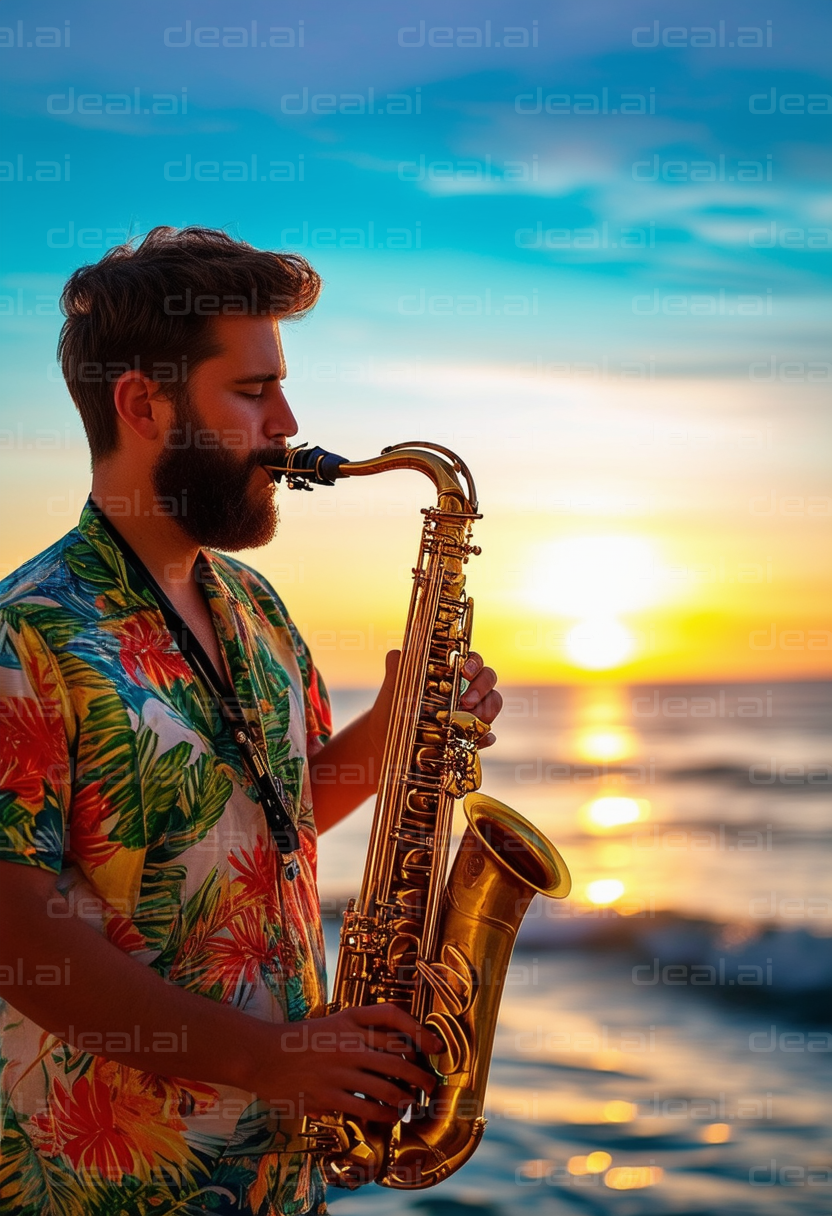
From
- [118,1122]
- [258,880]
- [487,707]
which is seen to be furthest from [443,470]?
[118,1122]

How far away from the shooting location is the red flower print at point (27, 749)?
2242 mm

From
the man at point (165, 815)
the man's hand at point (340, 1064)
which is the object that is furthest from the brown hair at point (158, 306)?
the man's hand at point (340, 1064)

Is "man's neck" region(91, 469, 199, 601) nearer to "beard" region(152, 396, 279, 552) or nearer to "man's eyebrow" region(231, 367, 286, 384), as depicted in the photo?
"beard" region(152, 396, 279, 552)

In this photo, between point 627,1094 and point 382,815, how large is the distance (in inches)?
189

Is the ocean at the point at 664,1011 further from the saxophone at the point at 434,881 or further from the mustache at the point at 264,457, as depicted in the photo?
the mustache at the point at 264,457

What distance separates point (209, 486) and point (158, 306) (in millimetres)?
431

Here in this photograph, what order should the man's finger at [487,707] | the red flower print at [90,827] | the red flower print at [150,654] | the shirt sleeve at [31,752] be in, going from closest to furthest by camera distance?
the shirt sleeve at [31,752] < the red flower print at [90,827] < the red flower print at [150,654] < the man's finger at [487,707]

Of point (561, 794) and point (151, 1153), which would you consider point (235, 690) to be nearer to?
point (151, 1153)

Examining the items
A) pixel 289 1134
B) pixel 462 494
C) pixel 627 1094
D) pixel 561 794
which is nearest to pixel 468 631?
pixel 462 494

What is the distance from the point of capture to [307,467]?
279cm

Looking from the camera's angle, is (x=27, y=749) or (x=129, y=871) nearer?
(x=27, y=749)

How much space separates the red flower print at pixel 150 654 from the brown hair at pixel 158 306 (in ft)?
1.57

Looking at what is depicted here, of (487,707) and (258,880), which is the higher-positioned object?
(487,707)

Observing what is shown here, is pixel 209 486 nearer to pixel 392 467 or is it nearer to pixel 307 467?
pixel 307 467
